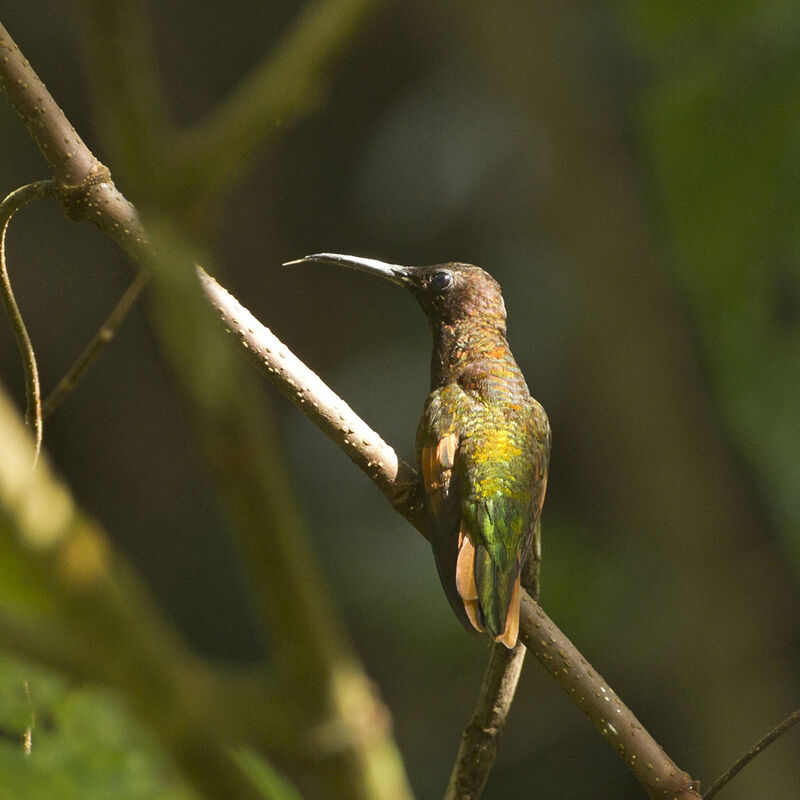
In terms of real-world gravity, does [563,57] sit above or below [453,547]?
Answer: above

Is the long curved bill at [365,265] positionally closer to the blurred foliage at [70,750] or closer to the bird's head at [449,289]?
the bird's head at [449,289]

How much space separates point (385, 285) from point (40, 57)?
76.7 inches

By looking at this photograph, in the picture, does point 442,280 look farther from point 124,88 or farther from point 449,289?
point 124,88

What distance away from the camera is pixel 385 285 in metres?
5.40

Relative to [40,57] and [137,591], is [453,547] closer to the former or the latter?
[137,591]

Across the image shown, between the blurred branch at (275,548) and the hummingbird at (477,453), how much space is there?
86 cm

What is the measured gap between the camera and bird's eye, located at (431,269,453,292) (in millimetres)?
2453

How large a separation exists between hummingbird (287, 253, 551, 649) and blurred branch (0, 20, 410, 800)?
0.86 metres

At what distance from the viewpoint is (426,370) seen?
508cm

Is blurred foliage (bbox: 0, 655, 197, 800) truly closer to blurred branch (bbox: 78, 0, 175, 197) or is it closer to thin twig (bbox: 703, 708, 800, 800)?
blurred branch (bbox: 78, 0, 175, 197)

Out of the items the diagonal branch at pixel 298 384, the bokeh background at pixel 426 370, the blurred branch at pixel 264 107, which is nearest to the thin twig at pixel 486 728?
the diagonal branch at pixel 298 384

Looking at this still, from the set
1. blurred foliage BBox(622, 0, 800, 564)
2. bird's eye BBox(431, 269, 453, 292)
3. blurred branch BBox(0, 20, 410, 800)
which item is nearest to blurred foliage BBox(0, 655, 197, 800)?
blurred branch BBox(0, 20, 410, 800)

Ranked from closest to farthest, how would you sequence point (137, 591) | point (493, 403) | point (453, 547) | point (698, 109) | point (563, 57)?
point (137, 591)
point (453, 547)
point (493, 403)
point (698, 109)
point (563, 57)

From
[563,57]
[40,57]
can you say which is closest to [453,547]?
[563,57]
